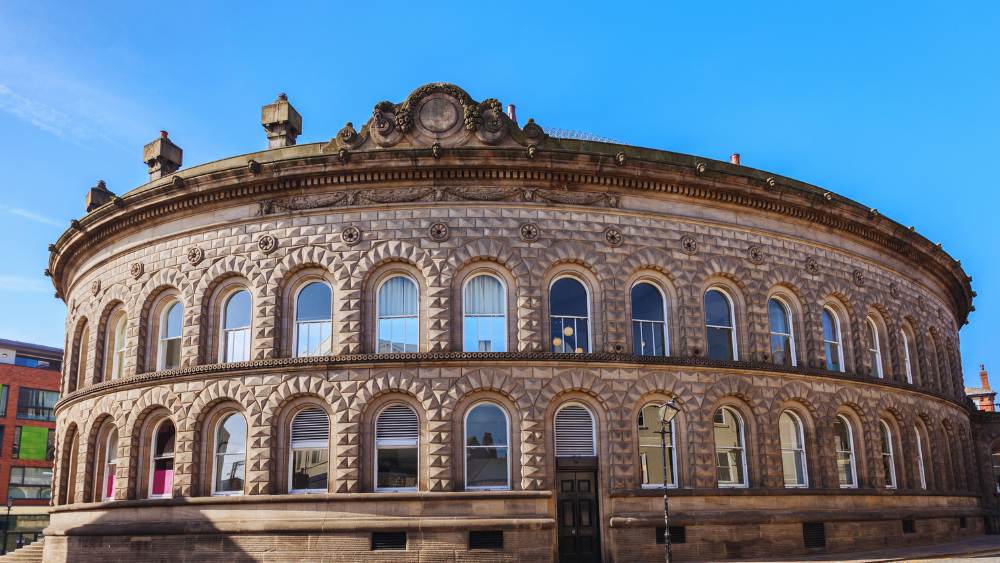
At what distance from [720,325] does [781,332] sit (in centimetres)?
271

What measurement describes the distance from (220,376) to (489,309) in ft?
26.2

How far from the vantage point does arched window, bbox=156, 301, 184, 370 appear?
27.2 meters

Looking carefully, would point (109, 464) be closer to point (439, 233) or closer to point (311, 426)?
point (311, 426)

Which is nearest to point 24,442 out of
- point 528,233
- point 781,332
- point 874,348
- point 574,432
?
point 528,233

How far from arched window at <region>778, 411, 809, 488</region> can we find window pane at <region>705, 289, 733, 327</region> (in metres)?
3.45

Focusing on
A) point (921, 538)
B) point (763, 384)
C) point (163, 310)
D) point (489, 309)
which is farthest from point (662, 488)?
point (163, 310)

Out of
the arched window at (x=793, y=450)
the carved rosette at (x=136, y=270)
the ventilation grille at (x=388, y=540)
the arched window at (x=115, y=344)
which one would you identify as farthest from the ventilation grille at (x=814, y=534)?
the arched window at (x=115, y=344)

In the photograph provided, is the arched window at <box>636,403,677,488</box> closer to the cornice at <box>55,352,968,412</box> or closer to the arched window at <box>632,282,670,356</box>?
the cornice at <box>55,352,968,412</box>

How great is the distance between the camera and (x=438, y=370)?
23859 mm

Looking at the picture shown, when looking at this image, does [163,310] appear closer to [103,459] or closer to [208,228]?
[208,228]

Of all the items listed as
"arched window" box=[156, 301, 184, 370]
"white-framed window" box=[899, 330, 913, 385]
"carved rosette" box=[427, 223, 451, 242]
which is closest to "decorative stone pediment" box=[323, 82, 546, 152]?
"carved rosette" box=[427, 223, 451, 242]

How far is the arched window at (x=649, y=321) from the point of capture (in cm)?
2577

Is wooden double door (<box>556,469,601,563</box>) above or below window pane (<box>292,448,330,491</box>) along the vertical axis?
below

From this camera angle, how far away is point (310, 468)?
949 inches
